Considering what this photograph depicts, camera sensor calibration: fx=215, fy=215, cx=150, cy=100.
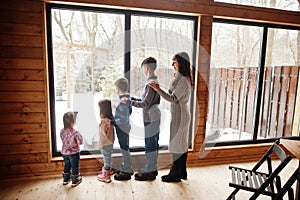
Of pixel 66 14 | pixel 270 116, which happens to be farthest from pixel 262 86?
pixel 66 14

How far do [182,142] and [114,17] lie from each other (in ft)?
5.16

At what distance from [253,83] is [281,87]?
20.8 inches

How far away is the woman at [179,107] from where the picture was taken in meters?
2.18

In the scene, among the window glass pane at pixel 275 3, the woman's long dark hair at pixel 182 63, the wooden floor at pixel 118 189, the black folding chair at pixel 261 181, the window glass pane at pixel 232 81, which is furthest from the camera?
the window glass pane at pixel 232 81

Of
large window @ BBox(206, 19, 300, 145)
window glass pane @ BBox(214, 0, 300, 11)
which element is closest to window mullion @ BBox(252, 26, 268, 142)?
large window @ BBox(206, 19, 300, 145)

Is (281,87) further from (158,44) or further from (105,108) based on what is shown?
(105,108)

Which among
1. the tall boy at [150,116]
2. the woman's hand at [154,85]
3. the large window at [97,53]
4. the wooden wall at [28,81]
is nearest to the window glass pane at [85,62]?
the large window at [97,53]

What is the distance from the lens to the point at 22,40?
2.16 metres

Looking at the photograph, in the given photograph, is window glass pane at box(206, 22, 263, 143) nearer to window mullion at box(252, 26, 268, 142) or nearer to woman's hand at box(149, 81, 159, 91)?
window mullion at box(252, 26, 268, 142)

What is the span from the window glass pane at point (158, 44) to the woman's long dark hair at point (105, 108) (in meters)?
0.36

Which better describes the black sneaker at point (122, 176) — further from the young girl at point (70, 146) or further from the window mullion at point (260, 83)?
the window mullion at point (260, 83)

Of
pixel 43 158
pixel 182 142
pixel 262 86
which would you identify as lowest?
pixel 43 158

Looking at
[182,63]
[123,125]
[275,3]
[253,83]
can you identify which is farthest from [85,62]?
[275,3]

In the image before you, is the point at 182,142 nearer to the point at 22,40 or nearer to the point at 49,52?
the point at 49,52
